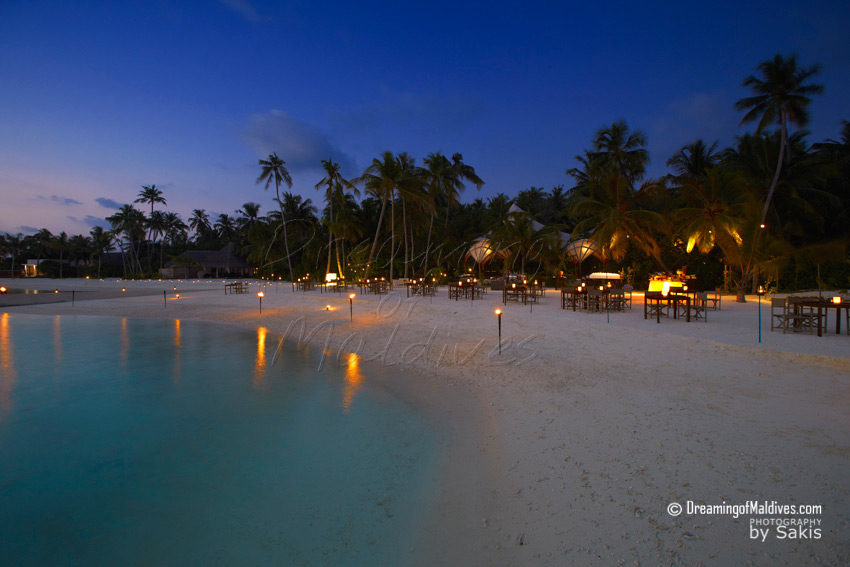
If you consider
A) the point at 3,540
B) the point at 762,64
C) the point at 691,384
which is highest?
the point at 762,64

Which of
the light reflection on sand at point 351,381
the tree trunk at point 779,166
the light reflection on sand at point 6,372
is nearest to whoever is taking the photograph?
the light reflection on sand at point 351,381

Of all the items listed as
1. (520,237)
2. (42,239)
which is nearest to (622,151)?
(520,237)

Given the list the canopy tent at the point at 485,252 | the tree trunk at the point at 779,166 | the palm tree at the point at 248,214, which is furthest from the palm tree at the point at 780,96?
the palm tree at the point at 248,214

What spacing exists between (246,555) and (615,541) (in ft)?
8.65

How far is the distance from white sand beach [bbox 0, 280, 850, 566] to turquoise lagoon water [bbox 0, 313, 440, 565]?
59cm

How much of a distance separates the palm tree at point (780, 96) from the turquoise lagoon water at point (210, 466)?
62.7 ft

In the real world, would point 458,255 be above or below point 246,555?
above

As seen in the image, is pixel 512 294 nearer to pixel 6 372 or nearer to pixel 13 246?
pixel 6 372

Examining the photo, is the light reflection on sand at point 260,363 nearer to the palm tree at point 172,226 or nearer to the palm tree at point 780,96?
the palm tree at point 780,96

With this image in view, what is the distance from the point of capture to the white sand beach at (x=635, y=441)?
2764mm

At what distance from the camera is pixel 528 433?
4.55 m

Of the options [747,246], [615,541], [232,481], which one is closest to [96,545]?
[232,481]

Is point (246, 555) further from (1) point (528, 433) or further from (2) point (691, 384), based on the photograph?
(2) point (691, 384)

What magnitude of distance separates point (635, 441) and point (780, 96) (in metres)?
20.8
